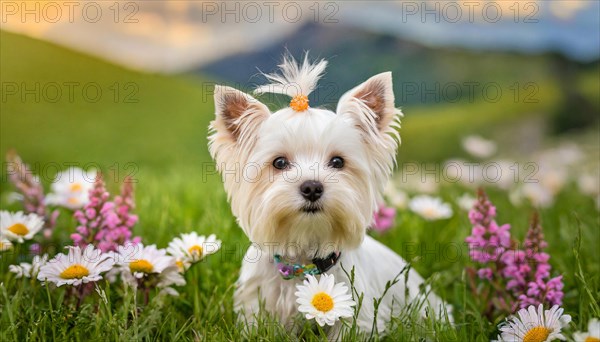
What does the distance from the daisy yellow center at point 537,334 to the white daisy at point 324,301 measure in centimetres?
91

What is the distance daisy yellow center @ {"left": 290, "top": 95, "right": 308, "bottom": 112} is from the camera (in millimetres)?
3434

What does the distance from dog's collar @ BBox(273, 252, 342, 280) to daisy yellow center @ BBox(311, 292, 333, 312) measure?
440 millimetres

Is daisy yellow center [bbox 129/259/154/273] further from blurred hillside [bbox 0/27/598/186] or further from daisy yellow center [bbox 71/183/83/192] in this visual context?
blurred hillside [bbox 0/27/598/186]

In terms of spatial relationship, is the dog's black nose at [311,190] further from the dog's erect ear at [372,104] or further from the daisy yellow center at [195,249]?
the daisy yellow center at [195,249]

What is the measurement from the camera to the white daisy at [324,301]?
10.0 feet

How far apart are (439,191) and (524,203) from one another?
5.05ft

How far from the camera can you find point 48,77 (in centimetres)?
1903

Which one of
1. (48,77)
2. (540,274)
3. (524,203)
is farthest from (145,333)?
(48,77)

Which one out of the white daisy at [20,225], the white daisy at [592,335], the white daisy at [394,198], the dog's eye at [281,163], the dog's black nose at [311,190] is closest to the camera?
the white daisy at [592,335]

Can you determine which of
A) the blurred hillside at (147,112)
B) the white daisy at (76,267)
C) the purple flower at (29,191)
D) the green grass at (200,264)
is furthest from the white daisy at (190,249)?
the blurred hillside at (147,112)

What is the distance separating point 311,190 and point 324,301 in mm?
600

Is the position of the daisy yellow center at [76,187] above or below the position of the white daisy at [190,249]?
above

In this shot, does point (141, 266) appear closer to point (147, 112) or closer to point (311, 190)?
point (311, 190)

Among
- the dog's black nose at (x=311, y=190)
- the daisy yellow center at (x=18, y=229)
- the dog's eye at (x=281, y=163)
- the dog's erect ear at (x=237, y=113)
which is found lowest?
the daisy yellow center at (x=18, y=229)
